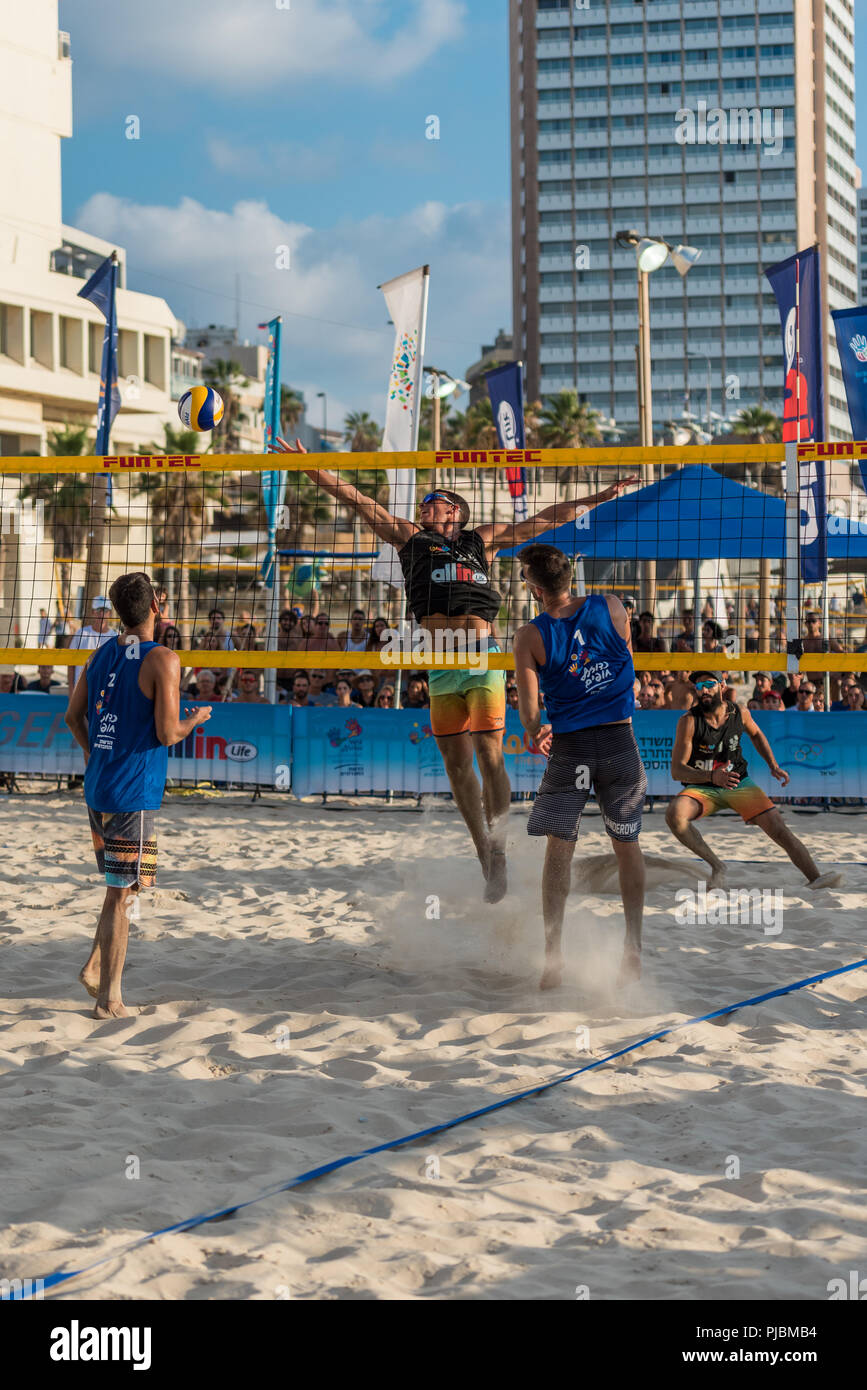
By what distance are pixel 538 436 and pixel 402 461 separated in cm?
4129

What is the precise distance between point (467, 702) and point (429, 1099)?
224 centimetres

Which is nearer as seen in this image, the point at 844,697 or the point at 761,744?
the point at 761,744

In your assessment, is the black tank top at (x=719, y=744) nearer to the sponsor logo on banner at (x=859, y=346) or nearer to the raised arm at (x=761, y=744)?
the raised arm at (x=761, y=744)

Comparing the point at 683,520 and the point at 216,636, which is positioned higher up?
the point at 683,520

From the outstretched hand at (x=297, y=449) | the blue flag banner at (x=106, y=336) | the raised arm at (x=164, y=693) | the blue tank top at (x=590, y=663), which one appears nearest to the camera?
the raised arm at (x=164, y=693)

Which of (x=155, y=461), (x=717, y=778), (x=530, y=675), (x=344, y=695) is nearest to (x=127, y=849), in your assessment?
(x=530, y=675)

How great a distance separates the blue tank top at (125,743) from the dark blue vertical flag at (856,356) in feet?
25.4

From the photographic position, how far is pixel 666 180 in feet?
238

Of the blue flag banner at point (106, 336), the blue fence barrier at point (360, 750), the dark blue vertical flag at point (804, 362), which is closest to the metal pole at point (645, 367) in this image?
the dark blue vertical flag at point (804, 362)

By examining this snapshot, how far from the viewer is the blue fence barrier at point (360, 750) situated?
405 inches

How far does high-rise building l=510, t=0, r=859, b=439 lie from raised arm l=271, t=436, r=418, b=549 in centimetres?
6812

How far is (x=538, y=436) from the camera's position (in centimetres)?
4650

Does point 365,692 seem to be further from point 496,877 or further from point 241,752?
point 496,877

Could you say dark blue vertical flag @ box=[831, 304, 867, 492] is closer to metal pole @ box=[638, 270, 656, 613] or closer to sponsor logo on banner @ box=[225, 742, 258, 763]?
metal pole @ box=[638, 270, 656, 613]
